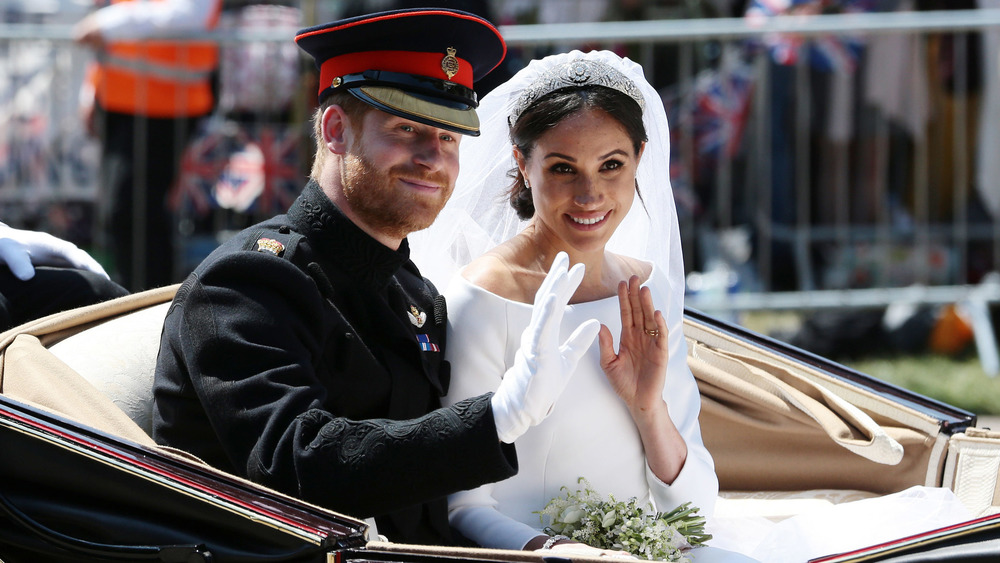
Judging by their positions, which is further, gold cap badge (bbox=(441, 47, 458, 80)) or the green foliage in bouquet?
gold cap badge (bbox=(441, 47, 458, 80))

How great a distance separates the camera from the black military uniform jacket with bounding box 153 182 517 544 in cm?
202

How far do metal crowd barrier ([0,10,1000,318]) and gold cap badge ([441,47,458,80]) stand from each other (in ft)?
12.3

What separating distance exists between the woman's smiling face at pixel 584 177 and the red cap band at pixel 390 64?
0.28 m

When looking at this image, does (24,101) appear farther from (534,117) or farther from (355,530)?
(355,530)

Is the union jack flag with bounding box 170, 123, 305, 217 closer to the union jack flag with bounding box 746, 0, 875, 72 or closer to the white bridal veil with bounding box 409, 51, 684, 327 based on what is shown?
the union jack flag with bounding box 746, 0, 875, 72

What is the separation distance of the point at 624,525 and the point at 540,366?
1.64 ft

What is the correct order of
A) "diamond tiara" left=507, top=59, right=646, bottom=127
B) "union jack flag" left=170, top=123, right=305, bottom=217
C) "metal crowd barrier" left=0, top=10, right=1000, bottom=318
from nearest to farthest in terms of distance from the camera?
"diamond tiara" left=507, top=59, right=646, bottom=127 < "metal crowd barrier" left=0, top=10, right=1000, bottom=318 < "union jack flag" left=170, top=123, right=305, bottom=217

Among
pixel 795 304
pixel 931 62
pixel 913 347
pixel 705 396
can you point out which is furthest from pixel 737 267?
pixel 705 396

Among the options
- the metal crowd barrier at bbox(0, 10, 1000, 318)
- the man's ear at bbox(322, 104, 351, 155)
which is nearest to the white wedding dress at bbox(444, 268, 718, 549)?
the man's ear at bbox(322, 104, 351, 155)

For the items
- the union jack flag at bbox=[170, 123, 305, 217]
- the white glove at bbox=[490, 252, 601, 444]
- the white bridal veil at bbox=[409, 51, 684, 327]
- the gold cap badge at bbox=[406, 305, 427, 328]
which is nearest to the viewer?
the white glove at bbox=[490, 252, 601, 444]

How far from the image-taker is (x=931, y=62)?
6.38m

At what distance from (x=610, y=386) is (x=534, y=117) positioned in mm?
596

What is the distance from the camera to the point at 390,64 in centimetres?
237

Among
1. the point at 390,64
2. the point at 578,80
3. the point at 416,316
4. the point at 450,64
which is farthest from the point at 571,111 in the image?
the point at 416,316
